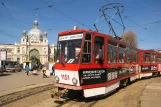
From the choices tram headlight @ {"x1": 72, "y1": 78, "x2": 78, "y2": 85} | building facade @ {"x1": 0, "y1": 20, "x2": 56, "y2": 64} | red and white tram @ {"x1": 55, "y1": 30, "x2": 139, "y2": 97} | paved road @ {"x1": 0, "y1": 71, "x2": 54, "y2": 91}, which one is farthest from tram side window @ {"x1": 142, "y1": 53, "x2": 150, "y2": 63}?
building facade @ {"x1": 0, "y1": 20, "x2": 56, "y2": 64}

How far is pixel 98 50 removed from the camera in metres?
11.3

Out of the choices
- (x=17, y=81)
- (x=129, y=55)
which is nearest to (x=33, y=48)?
(x=17, y=81)

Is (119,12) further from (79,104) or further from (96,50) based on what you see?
(79,104)

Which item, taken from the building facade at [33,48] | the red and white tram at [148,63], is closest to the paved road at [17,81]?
the red and white tram at [148,63]

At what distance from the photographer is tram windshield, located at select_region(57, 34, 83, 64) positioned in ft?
35.0

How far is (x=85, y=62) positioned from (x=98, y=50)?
3.46ft

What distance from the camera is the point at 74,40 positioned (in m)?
11.0

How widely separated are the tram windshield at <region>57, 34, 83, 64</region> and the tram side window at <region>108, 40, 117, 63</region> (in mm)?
2338

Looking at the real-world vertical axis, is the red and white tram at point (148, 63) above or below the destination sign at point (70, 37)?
below

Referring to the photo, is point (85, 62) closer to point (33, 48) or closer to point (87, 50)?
point (87, 50)

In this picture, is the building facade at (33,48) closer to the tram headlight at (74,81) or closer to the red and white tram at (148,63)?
the red and white tram at (148,63)

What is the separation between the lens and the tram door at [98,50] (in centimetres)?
1109

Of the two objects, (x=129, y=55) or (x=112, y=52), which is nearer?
(x=112, y=52)

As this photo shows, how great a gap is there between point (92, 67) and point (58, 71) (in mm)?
1709
